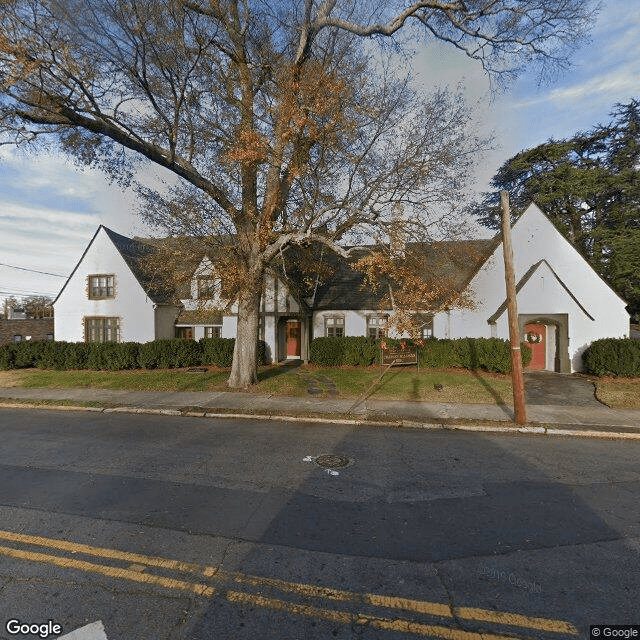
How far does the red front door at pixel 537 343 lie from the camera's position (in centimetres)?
1817

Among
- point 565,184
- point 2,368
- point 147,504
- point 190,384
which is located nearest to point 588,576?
point 147,504

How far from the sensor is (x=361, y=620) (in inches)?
115

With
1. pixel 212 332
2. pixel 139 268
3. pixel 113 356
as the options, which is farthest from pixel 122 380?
pixel 139 268

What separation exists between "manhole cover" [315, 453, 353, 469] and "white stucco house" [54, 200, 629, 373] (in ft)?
27.3

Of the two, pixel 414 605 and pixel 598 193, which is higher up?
pixel 598 193

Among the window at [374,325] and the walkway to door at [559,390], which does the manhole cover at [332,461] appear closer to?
the walkway to door at [559,390]

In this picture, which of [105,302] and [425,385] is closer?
[425,385]

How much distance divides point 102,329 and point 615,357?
90.6 ft

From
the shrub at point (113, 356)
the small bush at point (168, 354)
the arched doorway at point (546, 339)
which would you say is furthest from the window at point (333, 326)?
the shrub at point (113, 356)

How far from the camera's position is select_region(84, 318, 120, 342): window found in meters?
23.0

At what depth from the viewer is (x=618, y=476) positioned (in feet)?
19.4

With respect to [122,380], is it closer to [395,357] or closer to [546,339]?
[395,357]

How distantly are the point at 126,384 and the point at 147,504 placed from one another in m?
10.8

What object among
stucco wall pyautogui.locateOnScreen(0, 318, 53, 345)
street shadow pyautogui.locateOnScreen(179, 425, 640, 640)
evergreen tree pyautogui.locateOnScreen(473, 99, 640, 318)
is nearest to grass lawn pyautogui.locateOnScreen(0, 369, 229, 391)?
street shadow pyautogui.locateOnScreen(179, 425, 640, 640)
